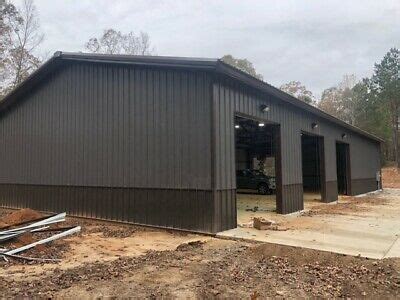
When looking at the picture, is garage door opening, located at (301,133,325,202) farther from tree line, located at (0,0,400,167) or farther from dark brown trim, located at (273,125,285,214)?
dark brown trim, located at (273,125,285,214)

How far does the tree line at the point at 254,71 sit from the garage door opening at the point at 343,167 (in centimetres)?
588

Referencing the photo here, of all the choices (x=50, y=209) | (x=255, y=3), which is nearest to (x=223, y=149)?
(x=50, y=209)

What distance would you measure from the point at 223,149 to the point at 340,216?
5.04m

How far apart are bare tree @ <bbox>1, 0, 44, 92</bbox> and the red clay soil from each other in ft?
98.2

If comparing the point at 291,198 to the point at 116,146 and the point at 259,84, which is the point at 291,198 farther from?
the point at 116,146

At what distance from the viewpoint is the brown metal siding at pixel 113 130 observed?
854cm

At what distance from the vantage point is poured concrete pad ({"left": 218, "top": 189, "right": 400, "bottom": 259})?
263 inches

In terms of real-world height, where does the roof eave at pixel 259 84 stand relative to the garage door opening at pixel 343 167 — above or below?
above

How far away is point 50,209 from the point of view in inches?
472

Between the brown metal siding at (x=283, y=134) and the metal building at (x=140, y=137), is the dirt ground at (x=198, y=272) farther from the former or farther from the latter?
the brown metal siding at (x=283, y=134)

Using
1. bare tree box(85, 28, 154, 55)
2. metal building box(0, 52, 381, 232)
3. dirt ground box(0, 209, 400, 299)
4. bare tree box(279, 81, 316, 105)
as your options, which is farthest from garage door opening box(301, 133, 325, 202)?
bare tree box(279, 81, 316, 105)

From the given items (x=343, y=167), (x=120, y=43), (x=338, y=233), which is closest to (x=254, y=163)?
(x=343, y=167)

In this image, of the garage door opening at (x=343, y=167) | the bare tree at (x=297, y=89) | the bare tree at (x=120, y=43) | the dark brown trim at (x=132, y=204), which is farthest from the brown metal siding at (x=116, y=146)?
the bare tree at (x=297, y=89)

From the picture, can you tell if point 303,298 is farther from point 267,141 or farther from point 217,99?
point 267,141
